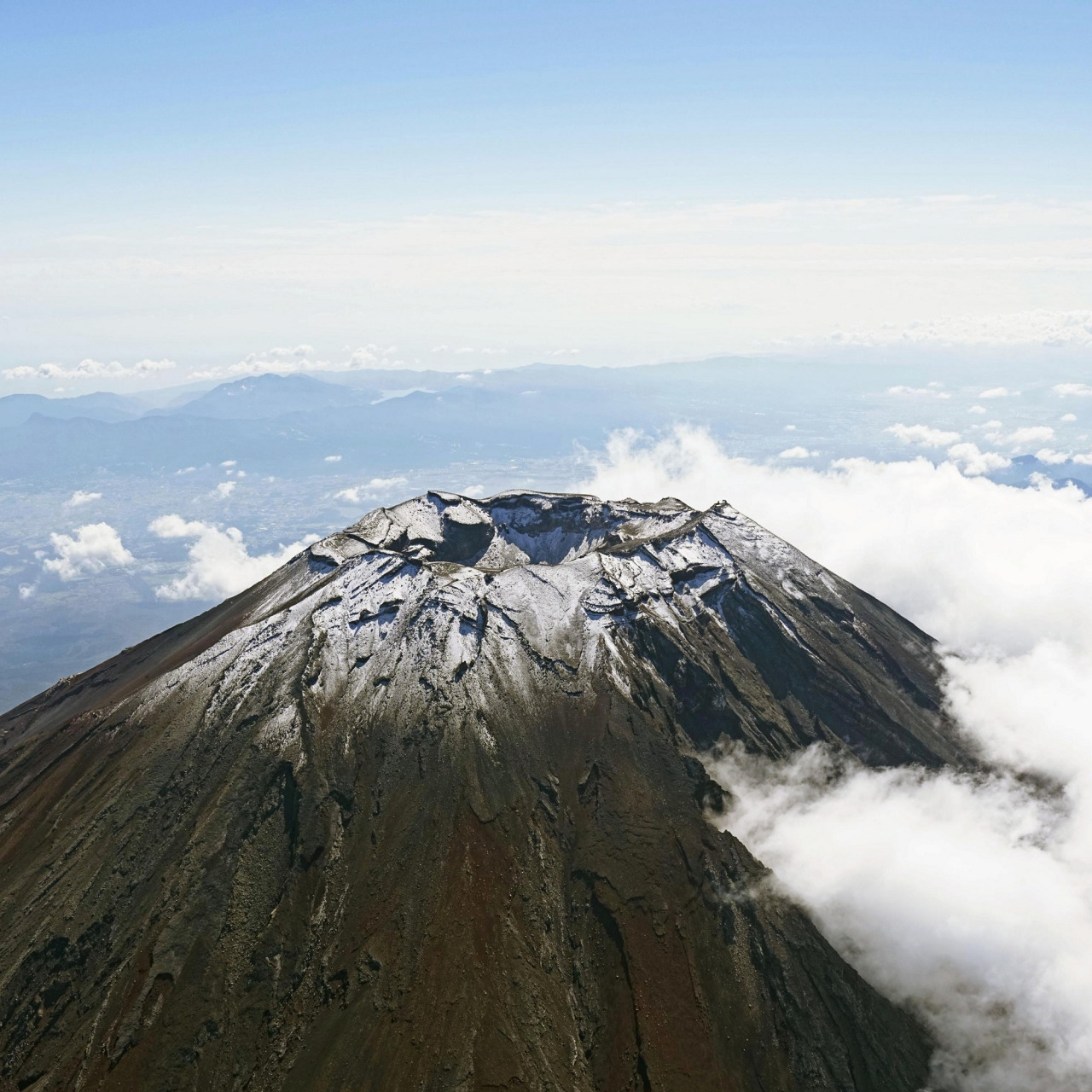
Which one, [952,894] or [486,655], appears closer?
[952,894]

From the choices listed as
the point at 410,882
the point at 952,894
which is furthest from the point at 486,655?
the point at 952,894

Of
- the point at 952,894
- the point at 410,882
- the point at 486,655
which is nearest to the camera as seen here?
the point at 410,882

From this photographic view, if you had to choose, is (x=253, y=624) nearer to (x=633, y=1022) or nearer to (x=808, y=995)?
(x=633, y=1022)

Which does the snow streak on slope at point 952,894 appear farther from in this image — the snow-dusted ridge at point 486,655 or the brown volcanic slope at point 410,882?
the snow-dusted ridge at point 486,655

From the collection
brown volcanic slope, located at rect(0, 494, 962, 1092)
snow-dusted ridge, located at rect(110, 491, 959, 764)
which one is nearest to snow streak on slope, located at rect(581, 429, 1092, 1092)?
brown volcanic slope, located at rect(0, 494, 962, 1092)

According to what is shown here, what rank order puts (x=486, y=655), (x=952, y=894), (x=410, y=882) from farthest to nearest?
(x=486, y=655) < (x=952, y=894) < (x=410, y=882)

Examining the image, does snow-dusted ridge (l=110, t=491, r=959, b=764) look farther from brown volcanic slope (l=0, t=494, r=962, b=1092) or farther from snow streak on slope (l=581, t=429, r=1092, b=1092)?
snow streak on slope (l=581, t=429, r=1092, b=1092)

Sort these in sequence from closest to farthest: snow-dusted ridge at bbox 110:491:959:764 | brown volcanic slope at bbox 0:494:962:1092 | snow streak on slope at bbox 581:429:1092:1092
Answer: brown volcanic slope at bbox 0:494:962:1092 → snow streak on slope at bbox 581:429:1092:1092 → snow-dusted ridge at bbox 110:491:959:764

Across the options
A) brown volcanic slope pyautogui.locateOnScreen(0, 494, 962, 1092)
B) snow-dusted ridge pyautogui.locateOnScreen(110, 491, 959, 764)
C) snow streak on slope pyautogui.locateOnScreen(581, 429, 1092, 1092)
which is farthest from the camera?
snow-dusted ridge pyautogui.locateOnScreen(110, 491, 959, 764)

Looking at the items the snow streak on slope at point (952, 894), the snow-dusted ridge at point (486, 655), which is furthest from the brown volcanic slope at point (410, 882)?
the snow streak on slope at point (952, 894)

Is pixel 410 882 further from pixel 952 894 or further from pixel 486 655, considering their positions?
pixel 952 894
